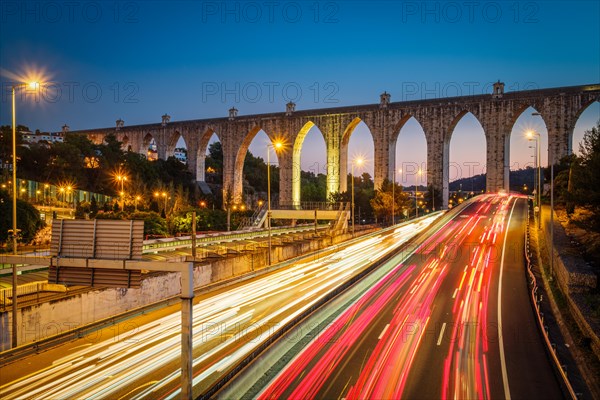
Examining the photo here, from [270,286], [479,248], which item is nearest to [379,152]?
[479,248]

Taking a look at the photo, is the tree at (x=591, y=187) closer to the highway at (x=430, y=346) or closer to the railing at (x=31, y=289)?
the highway at (x=430, y=346)

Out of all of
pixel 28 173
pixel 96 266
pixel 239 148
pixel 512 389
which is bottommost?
pixel 512 389

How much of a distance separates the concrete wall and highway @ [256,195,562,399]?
327 inches

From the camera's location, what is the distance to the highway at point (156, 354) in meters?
10.1

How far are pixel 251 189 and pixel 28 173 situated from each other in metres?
36.4

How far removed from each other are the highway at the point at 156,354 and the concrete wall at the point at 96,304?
6.53 ft

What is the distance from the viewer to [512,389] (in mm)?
9969

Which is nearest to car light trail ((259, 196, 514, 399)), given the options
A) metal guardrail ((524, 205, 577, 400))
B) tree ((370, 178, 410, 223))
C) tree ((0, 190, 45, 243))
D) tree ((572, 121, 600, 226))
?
metal guardrail ((524, 205, 577, 400))

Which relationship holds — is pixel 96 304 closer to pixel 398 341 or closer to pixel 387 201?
pixel 398 341

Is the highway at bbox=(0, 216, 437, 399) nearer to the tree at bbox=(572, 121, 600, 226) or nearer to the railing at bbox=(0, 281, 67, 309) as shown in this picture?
the railing at bbox=(0, 281, 67, 309)

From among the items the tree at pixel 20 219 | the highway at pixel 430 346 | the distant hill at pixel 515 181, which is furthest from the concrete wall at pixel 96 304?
the distant hill at pixel 515 181

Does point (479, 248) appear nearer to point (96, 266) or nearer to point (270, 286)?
point (270, 286)

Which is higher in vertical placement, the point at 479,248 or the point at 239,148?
the point at 239,148

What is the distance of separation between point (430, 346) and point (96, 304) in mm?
11898
